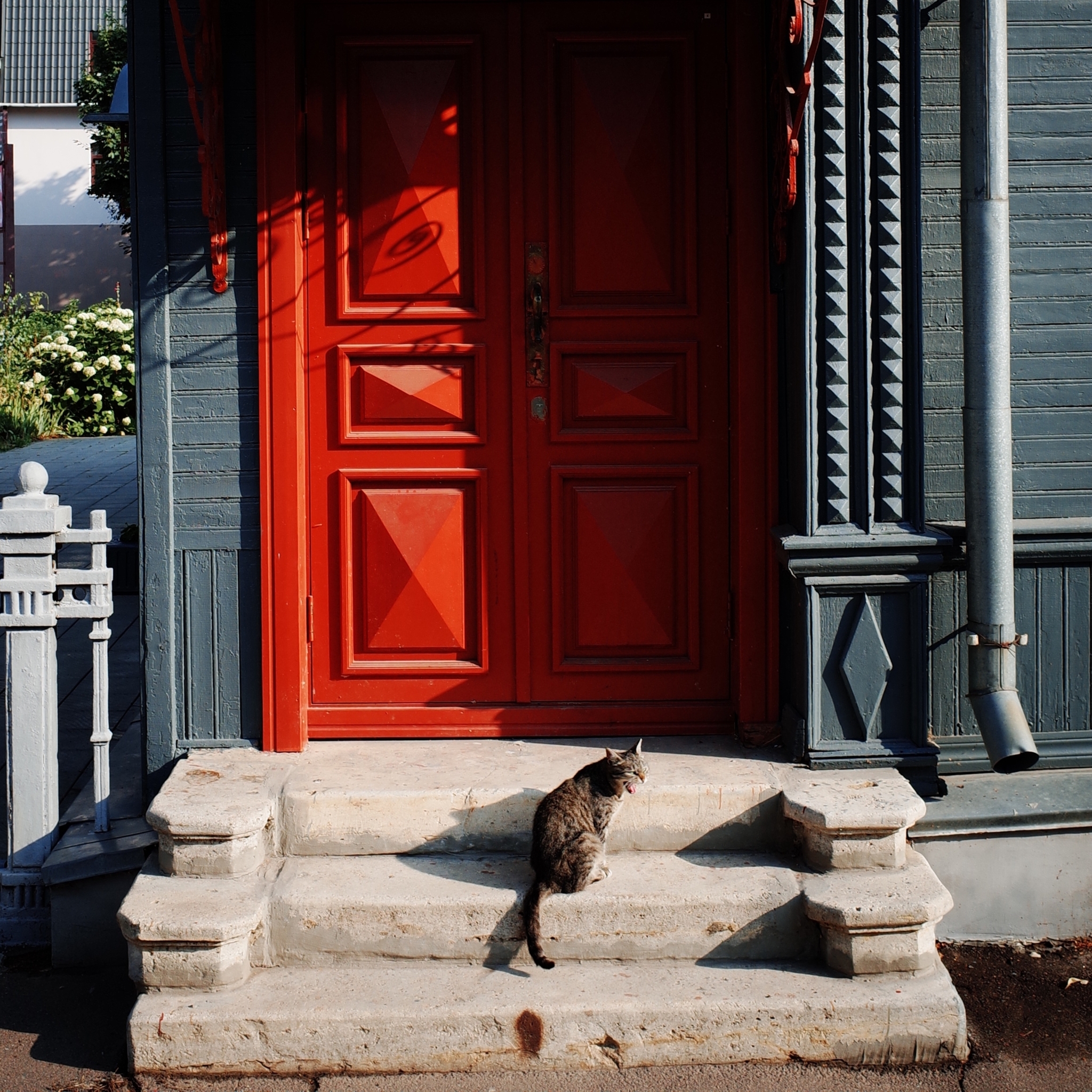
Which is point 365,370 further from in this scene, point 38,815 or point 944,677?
point 944,677

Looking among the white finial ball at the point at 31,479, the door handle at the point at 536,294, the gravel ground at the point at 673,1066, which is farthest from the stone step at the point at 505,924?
the door handle at the point at 536,294

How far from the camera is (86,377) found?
56.1 ft

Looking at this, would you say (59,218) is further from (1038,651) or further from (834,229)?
(1038,651)

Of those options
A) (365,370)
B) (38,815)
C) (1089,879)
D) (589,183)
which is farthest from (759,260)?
(38,815)

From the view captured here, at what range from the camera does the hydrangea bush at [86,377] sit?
17.0 meters

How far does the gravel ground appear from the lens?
3543 millimetres

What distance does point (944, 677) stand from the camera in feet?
15.3

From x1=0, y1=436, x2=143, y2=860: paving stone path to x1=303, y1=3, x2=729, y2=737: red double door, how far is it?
2.99ft

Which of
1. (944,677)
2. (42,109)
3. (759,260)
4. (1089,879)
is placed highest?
(42,109)

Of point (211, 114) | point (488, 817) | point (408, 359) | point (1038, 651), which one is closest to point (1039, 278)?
point (1038, 651)

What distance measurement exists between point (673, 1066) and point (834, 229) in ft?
9.05

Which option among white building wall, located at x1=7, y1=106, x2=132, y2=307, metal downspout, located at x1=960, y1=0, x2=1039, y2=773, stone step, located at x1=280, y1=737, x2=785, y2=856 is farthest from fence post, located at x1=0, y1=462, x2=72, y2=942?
white building wall, located at x1=7, y1=106, x2=132, y2=307

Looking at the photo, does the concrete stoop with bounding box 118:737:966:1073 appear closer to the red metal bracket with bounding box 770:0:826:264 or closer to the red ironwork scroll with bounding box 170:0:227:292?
the red ironwork scroll with bounding box 170:0:227:292

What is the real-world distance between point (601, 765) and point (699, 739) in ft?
2.59
